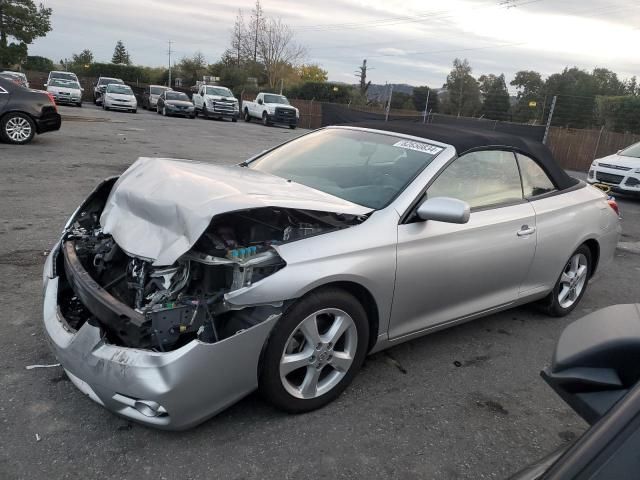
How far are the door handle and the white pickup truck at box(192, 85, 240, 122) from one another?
2742cm

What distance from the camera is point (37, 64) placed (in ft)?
194

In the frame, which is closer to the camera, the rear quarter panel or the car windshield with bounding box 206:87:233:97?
the rear quarter panel

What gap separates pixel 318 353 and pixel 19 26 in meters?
55.4

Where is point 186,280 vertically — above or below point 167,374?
above

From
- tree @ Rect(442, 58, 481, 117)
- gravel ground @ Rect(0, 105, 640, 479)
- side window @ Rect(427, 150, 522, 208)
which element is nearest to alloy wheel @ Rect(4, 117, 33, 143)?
gravel ground @ Rect(0, 105, 640, 479)

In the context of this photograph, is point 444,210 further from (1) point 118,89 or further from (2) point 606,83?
(2) point 606,83

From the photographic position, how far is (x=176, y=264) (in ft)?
8.82

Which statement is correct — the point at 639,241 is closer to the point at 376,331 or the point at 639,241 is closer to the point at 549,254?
the point at 549,254

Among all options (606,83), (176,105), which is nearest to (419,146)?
(176,105)

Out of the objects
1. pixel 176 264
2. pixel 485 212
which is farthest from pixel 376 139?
pixel 176 264

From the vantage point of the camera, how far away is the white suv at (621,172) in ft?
37.7

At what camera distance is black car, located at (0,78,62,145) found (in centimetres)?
1090

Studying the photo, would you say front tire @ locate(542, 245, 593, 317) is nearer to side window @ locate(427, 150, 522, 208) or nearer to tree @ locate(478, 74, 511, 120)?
side window @ locate(427, 150, 522, 208)

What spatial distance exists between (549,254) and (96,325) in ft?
10.8
